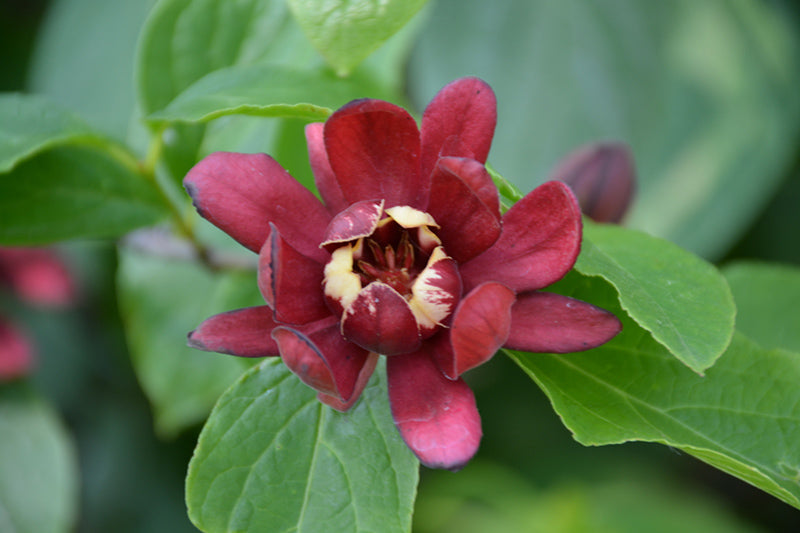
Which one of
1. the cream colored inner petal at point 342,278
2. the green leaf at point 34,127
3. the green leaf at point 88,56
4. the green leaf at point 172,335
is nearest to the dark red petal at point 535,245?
the cream colored inner petal at point 342,278

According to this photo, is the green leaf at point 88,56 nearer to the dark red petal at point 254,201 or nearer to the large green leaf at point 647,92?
the large green leaf at point 647,92

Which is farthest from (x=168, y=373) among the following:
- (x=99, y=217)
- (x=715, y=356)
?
(x=715, y=356)

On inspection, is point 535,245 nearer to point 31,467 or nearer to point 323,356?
point 323,356

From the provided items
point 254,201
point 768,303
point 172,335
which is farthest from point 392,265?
point 172,335

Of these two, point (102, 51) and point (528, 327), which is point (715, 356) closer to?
point (528, 327)

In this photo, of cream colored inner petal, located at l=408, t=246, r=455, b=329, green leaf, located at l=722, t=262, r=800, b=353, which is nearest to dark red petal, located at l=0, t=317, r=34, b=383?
cream colored inner petal, located at l=408, t=246, r=455, b=329

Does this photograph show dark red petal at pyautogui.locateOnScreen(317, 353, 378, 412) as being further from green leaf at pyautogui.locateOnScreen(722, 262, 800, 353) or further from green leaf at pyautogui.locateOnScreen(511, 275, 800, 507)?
green leaf at pyautogui.locateOnScreen(722, 262, 800, 353)
